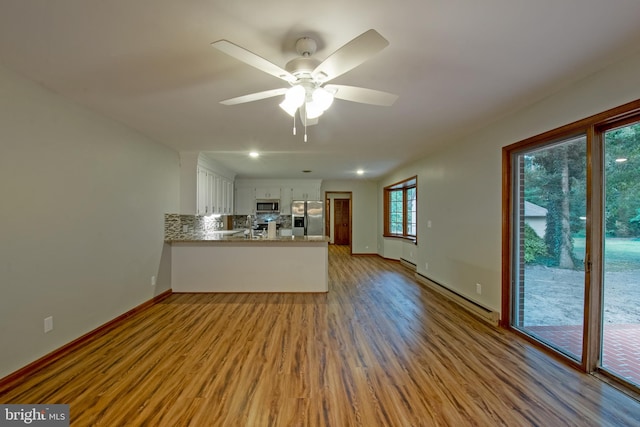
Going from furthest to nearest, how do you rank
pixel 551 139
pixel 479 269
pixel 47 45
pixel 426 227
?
1. pixel 426 227
2. pixel 479 269
3. pixel 551 139
4. pixel 47 45

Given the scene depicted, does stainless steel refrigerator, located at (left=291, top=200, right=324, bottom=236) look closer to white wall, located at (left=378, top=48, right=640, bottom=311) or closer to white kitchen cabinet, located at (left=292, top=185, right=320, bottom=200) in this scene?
white kitchen cabinet, located at (left=292, top=185, right=320, bottom=200)

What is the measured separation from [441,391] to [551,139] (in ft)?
7.78

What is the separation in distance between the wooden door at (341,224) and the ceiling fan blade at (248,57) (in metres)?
9.17

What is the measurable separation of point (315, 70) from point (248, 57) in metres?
0.40

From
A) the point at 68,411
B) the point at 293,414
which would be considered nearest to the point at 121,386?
the point at 68,411

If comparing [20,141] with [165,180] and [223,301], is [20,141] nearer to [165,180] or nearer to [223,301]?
[165,180]

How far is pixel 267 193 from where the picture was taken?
766 cm

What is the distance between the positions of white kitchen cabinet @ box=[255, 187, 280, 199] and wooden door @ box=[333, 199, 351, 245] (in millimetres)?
Answer: 3651

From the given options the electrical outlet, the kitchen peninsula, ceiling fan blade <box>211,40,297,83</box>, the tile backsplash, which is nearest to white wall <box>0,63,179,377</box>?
the electrical outlet

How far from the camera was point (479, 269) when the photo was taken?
339cm

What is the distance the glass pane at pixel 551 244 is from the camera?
2309mm

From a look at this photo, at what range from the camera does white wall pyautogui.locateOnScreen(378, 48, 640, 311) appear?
2.02 m

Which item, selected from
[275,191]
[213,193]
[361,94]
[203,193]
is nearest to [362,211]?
[275,191]

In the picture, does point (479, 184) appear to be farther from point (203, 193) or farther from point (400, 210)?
point (203, 193)
